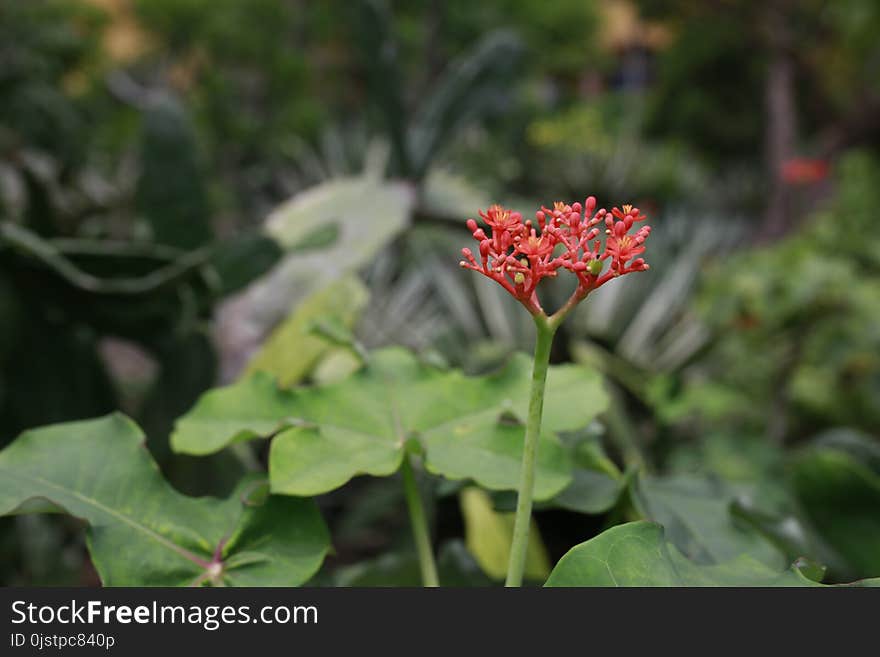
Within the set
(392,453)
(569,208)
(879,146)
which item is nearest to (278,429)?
(392,453)

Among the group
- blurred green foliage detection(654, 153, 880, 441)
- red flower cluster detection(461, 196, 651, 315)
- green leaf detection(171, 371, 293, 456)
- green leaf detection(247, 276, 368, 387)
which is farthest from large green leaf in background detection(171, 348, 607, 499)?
blurred green foliage detection(654, 153, 880, 441)

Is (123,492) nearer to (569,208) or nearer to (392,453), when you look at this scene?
(392,453)

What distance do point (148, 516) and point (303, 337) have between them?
1.09 ft

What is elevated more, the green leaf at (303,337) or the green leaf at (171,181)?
the green leaf at (171,181)

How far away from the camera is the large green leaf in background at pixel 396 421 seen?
1.09 ft

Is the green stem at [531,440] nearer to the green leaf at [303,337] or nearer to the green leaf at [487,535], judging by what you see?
the green leaf at [487,535]

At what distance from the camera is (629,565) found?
0.86 feet

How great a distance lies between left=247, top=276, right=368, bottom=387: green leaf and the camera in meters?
0.65

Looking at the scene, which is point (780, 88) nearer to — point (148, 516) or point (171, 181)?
point (171, 181)

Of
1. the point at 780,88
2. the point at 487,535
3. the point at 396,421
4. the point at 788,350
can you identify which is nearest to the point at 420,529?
the point at 396,421

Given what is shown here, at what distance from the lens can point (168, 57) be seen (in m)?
A: 3.47

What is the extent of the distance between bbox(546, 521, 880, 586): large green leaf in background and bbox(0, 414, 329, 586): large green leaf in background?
0.38 ft

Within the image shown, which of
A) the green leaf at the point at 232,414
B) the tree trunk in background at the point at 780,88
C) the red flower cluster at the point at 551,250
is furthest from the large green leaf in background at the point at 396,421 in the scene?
the tree trunk in background at the point at 780,88

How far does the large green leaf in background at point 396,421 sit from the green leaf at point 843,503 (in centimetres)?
24
